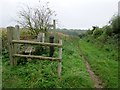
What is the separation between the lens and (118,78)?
353 inches

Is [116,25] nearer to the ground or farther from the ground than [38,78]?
farther from the ground

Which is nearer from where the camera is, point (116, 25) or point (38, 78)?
point (38, 78)

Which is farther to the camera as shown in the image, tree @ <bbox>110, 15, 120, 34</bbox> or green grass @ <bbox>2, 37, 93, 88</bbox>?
tree @ <bbox>110, 15, 120, 34</bbox>

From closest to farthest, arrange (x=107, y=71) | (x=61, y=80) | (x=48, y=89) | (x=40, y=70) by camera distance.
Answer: (x=48, y=89) → (x=61, y=80) → (x=40, y=70) → (x=107, y=71)

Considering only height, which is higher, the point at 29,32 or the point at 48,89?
the point at 29,32

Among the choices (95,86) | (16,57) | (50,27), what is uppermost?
(50,27)

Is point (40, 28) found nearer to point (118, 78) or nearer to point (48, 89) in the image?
point (118, 78)

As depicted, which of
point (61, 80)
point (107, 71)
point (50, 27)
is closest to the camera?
point (61, 80)

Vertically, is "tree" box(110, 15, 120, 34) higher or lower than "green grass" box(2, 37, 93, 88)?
higher

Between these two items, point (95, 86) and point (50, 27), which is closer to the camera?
point (95, 86)

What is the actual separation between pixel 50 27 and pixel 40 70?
971cm

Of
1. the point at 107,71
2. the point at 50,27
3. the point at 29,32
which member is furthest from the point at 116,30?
the point at 107,71

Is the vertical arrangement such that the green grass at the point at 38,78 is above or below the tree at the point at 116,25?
below

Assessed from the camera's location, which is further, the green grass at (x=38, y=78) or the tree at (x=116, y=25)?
the tree at (x=116, y=25)
